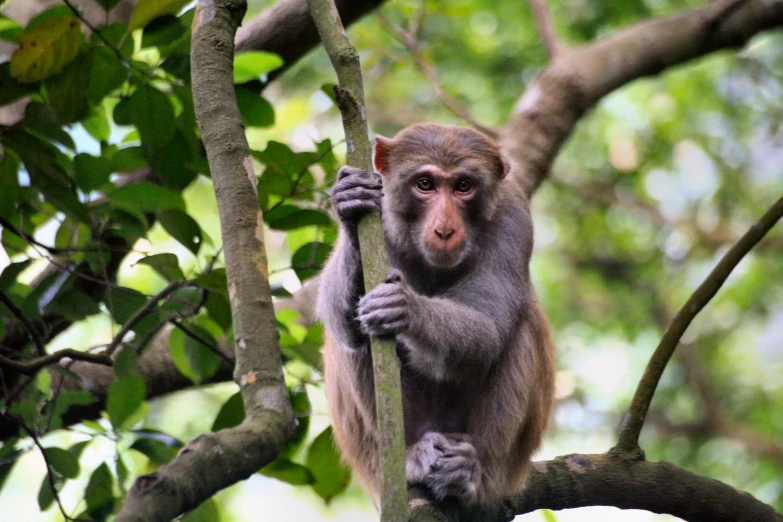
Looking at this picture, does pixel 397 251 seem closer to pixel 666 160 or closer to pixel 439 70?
pixel 439 70

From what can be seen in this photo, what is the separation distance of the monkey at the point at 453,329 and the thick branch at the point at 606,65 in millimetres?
1647

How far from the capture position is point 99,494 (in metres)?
4.46

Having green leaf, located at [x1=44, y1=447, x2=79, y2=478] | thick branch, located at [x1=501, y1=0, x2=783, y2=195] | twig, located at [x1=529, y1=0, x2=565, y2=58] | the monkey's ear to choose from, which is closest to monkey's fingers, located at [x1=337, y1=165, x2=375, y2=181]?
the monkey's ear

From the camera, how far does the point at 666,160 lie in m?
12.7

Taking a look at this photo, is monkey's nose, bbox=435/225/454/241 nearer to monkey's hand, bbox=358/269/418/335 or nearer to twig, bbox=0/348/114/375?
monkey's hand, bbox=358/269/418/335

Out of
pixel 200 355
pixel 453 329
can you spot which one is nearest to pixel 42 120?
pixel 200 355

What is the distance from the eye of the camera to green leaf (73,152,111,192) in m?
4.47

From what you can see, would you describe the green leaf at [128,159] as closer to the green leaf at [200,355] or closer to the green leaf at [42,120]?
the green leaf at [42,120]

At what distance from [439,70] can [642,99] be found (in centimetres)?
369

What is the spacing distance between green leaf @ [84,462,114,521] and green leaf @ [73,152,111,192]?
1.48 meters

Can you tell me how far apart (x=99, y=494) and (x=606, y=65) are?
223 inches

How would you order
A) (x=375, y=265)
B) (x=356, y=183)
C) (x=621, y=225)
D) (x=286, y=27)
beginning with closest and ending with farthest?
(x=375, y=265) → (x=356, y=183) → (x=286, y=27) → (x=621, y=225)

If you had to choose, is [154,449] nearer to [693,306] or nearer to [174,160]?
[174,160]

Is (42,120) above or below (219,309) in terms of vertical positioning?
above
